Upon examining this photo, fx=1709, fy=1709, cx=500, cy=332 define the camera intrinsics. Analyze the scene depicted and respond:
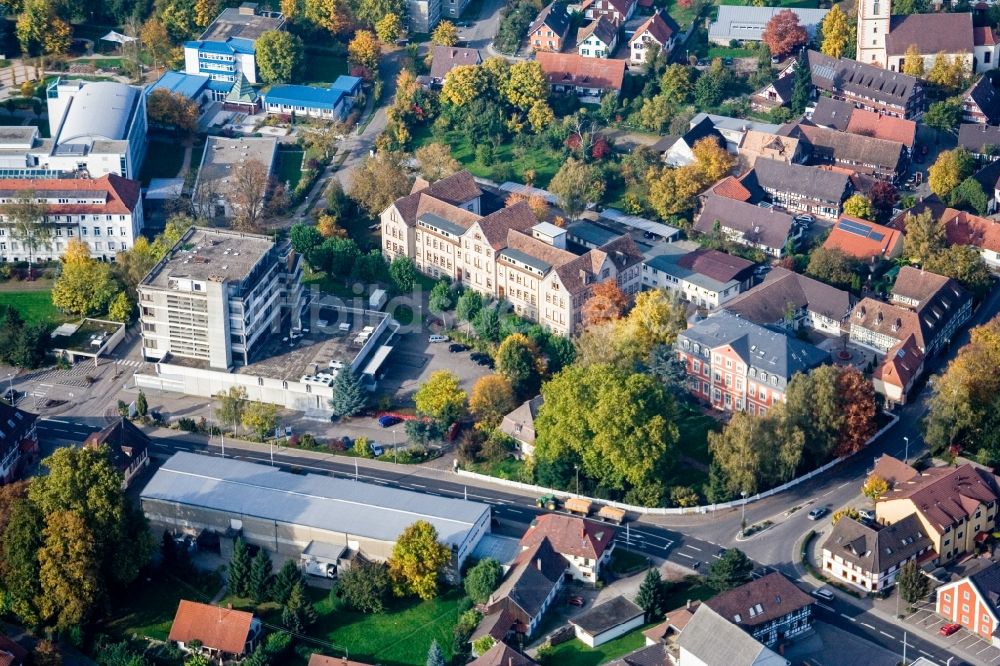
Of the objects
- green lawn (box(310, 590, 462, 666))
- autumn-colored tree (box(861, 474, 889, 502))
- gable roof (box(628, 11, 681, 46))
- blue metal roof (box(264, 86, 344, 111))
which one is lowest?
green lawn (box(310, 590, 462, 666))

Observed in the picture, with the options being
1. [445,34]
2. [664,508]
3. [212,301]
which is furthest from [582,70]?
[664,508]

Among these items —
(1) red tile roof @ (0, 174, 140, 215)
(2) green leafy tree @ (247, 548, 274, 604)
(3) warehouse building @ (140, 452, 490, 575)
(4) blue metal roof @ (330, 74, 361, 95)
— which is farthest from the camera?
(4) blue metal roof @ (330, 74, 361, 95)

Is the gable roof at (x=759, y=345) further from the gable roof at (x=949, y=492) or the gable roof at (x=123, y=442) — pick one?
the gable roof at (x=123, y=442)

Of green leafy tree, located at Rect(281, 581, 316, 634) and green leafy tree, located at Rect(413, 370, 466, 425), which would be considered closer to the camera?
green leafy tree, located at Rect(281, 581, 316, 634)

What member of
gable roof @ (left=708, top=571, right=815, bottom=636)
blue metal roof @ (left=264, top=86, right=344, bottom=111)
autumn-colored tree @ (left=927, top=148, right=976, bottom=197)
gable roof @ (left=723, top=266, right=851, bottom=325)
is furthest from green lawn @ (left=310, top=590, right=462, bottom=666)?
blue metal roof @ (left=264, top=86, right=344, bottom=111)

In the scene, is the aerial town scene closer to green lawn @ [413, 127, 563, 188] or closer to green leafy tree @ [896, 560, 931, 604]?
green leafy tree @ [896, 560, 931, 604]

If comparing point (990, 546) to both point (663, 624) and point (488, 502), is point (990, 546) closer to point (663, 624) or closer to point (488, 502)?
point (663, 624)
